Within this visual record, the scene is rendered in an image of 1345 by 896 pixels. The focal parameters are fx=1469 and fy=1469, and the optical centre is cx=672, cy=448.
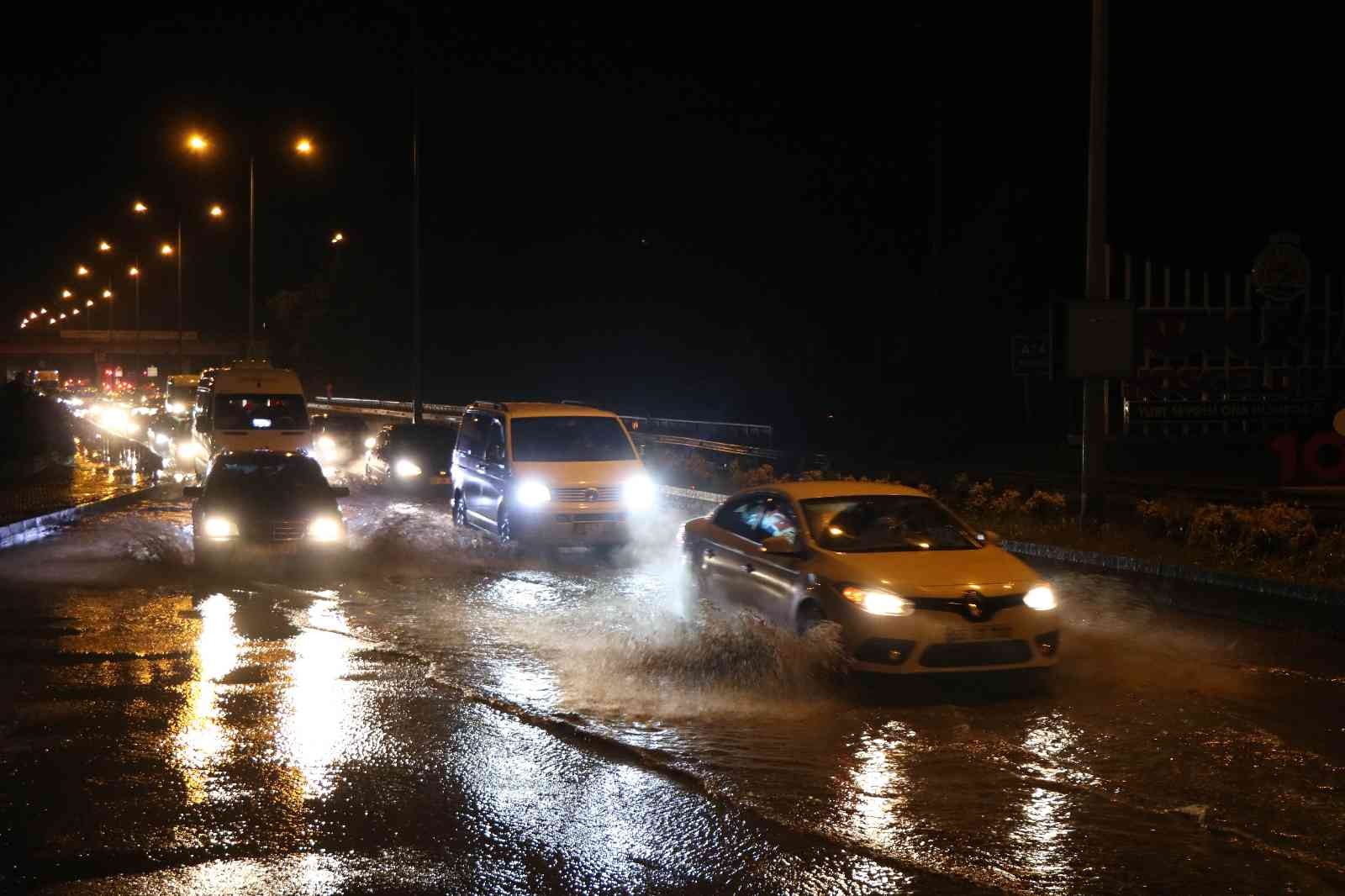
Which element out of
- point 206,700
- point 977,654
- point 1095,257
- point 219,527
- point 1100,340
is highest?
point 1095,257

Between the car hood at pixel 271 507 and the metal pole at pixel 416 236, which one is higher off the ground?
the metal pole at pixel 416 236

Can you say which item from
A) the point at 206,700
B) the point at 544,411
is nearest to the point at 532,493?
the point at 544,411

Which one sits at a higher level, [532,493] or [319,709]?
[532,493]

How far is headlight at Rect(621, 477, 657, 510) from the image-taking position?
718 inches

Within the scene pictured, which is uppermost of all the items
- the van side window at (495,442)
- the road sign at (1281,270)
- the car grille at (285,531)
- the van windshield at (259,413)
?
the road sign at (1281,270)

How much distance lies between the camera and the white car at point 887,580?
380 inches

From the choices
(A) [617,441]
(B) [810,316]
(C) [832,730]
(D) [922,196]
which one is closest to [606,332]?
(B) [810,316]

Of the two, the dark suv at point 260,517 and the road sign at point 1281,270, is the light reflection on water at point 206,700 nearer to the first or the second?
the dark suv at point 260,517

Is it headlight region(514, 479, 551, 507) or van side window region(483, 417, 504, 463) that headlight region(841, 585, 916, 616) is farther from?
van side window region(483, 417, 504, 463)

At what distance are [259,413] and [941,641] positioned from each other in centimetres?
1950

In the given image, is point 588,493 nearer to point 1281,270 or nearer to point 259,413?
point 259,413

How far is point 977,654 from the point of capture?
970 centimetres

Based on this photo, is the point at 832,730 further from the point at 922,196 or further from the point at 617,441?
the point at 922,196

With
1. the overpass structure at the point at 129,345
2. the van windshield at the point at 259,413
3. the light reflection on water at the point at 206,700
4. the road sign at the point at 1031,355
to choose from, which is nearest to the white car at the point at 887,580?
the light reflection on water at the point at 206,700
